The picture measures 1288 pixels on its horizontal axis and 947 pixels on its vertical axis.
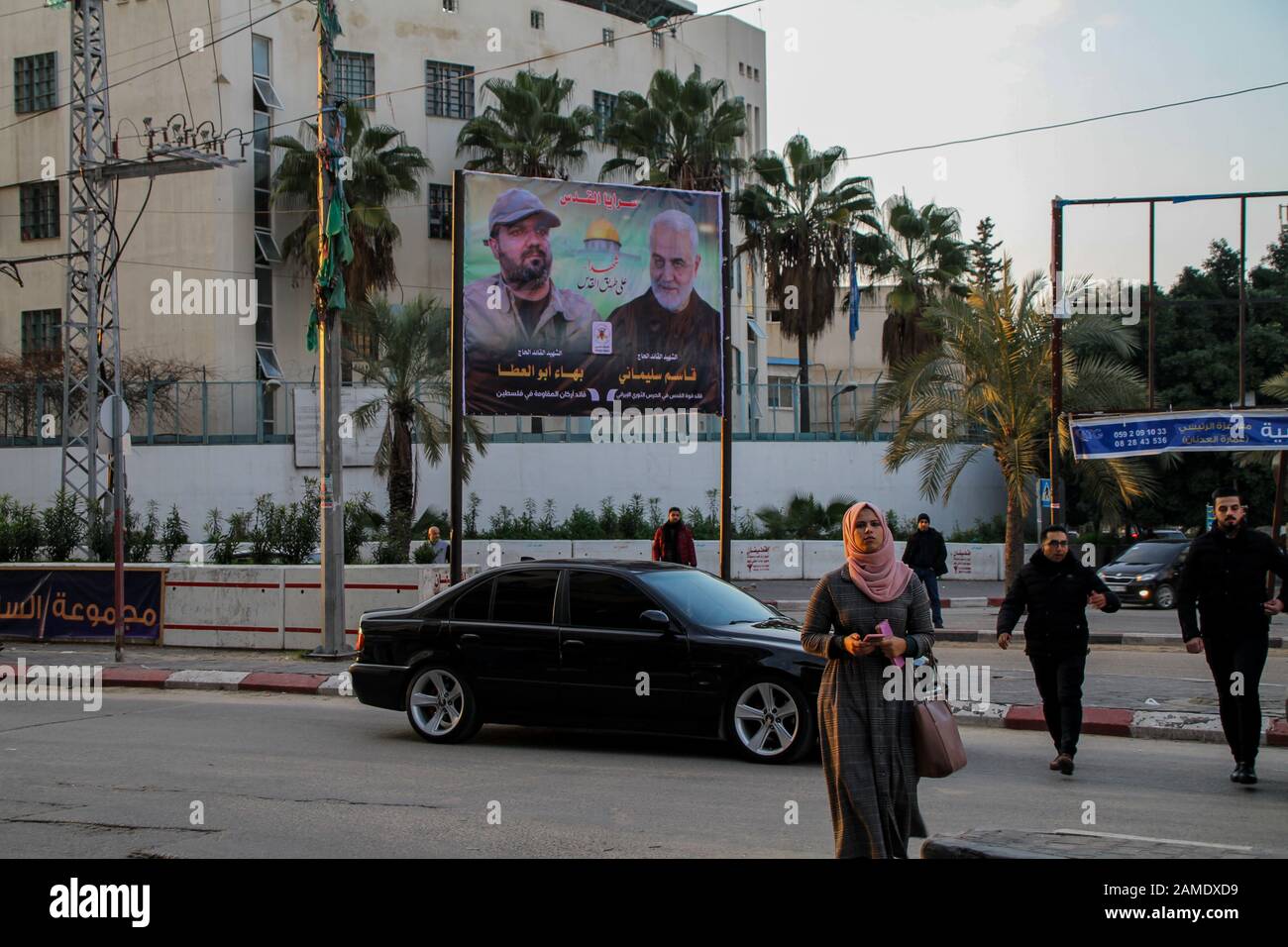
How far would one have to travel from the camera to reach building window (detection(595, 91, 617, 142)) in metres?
45.3

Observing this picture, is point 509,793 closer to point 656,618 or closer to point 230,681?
point 656,618

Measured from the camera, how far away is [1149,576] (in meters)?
27.8

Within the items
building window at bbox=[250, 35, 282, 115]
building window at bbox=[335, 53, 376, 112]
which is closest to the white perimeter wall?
building window at bbox=[250, 35, 282, 115]

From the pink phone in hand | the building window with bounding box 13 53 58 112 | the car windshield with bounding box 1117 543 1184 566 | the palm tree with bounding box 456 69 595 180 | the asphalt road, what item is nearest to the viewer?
the pink phone in hand

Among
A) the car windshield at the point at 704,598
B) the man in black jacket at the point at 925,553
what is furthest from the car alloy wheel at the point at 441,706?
the man in black jacket at the point at 925,553

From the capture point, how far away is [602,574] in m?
10.9

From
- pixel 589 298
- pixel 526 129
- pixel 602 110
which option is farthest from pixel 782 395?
pixel 589 298

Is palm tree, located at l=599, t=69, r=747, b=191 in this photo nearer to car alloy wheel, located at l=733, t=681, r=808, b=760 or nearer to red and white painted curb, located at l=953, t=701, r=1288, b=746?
red and white painted curb, located at l=953, t=701, r=1288, b=746

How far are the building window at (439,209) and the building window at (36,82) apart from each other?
454 inches

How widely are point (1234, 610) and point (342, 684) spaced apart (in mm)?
9540

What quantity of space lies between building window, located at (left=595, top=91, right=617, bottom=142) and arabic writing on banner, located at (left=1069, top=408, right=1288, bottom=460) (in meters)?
25.5
